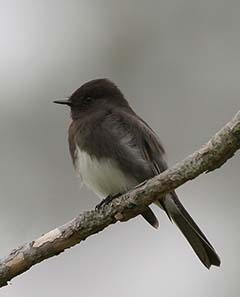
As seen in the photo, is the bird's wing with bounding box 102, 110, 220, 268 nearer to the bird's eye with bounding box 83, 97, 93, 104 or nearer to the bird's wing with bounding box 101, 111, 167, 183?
the bird's wing with bounding box 101, 111, 167, 183

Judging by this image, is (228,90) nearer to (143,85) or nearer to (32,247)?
(143,85)

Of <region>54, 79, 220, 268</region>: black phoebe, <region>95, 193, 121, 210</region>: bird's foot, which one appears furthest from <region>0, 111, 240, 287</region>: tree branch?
<region>54, 79, 220, 268</region>: black phoebe

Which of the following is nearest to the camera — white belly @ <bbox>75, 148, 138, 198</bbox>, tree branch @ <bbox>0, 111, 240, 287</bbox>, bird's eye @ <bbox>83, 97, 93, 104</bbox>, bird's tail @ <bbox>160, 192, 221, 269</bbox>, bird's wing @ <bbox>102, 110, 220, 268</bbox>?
tree branch @ <bbox>0, 111, 240, 287</bbox>

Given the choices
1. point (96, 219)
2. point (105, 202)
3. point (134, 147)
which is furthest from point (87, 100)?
point (96, 219)

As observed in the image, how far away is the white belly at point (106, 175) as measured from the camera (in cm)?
527

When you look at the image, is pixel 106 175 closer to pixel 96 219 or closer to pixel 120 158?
pixel 120 158

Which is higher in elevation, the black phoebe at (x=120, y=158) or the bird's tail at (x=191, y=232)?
the black phoebe at (x=120, y=158)

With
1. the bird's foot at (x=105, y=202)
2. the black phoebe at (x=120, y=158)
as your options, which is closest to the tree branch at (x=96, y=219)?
the bird's foot at (x=105, y=202)

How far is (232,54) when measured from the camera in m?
8.95

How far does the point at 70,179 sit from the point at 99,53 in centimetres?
157

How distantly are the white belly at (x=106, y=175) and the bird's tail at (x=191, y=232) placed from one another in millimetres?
220

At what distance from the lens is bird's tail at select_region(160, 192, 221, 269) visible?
5.05m

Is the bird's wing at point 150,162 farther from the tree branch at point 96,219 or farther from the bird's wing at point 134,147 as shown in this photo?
the tree branch at point 96,219

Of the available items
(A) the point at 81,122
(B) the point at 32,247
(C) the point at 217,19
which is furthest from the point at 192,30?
(B) the point at 32,247
